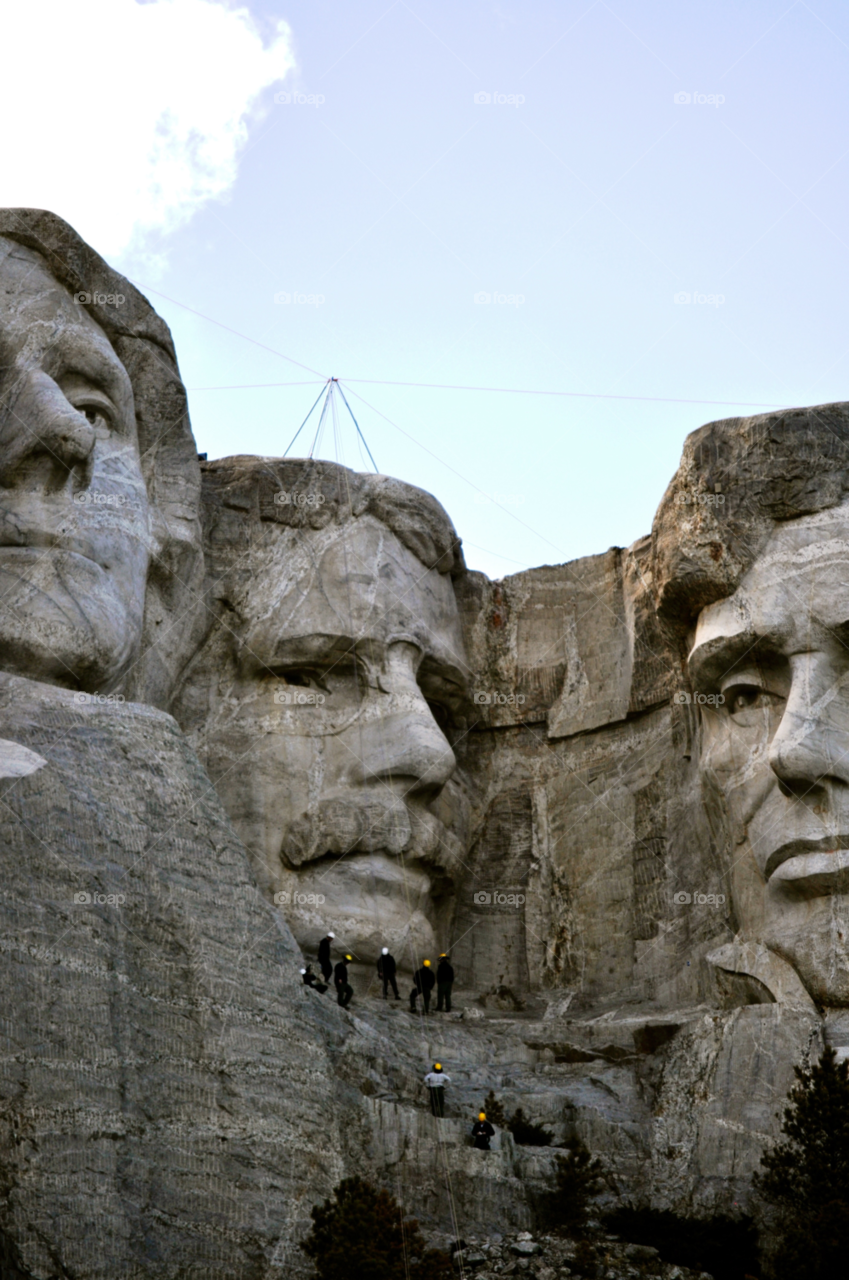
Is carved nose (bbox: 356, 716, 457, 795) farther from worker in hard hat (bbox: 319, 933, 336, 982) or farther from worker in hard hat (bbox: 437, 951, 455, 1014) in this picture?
worker in hard hat (bbox: 319, 933, 336, 982)

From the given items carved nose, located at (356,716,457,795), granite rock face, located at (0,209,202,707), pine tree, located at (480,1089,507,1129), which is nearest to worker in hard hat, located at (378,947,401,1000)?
carved nose, located at (356,716,457,795)

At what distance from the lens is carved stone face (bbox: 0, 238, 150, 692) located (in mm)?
13430

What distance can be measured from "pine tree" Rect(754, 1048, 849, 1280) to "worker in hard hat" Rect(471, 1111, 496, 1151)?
1498mm

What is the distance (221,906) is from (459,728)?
545 centimetres

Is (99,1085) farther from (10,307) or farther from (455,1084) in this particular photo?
(10,307)

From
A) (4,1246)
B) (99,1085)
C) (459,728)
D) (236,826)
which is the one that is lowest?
(4,1246)

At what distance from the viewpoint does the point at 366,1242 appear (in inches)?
405

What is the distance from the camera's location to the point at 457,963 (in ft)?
52.2

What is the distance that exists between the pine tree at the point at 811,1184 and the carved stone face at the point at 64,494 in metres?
5.11

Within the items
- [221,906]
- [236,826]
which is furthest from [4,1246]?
[236,826]

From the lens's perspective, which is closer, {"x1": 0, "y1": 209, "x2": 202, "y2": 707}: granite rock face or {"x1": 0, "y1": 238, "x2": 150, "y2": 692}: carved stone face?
{"x1": 0, "y1": 238, "x2": 150, "y2": 692}: carved stone face

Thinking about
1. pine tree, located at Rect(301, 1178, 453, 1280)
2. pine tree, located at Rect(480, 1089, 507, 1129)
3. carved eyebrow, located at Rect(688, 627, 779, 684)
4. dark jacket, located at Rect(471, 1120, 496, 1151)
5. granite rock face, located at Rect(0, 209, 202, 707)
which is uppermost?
granite rock face, located at Rect(0, 209, 202, 707)

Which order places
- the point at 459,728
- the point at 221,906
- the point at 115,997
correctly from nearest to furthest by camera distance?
1. the point at 115,997
2. the point at 221,906
3. the point at 459,728

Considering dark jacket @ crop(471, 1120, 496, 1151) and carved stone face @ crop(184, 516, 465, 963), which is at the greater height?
carved stone face @ crop(184, 516, 465, 963)
